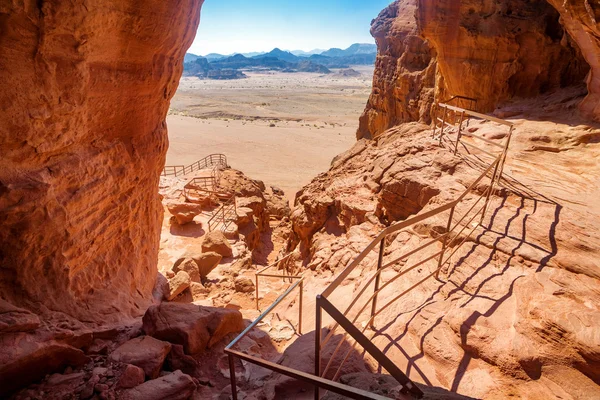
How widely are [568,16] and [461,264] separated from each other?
7.53 metres

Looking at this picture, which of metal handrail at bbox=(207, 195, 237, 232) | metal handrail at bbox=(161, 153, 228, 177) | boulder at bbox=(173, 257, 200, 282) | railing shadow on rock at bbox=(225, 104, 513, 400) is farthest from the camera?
metal handrail at bbox=(161, 153, 228, 177)

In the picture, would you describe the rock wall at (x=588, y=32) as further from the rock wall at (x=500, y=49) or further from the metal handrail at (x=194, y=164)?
the metal handrail at (x=194, y=164)

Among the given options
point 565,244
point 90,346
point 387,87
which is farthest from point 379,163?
point 387,87

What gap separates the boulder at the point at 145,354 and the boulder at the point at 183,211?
1092 cm

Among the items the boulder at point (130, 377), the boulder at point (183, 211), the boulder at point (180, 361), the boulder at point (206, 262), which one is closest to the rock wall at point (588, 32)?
the boulder at point (180, 361)

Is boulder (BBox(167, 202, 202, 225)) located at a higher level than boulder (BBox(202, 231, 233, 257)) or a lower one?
higher

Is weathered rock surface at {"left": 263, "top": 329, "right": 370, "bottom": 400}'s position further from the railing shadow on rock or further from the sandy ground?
the sandy ground

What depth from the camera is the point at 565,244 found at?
183 inches

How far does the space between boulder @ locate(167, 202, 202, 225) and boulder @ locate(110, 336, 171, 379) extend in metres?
10.9

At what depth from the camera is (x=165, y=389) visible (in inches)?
140

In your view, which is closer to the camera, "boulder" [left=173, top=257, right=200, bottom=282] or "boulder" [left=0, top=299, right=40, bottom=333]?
"boulder" [left=0, top=299, right=40, bottom=333]

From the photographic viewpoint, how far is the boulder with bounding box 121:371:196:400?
3447mm

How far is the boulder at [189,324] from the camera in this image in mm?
4617

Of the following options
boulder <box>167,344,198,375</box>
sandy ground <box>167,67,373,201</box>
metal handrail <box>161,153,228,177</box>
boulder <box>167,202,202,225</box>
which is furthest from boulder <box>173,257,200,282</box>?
sandy ground <box>167,67,373,201</box>
